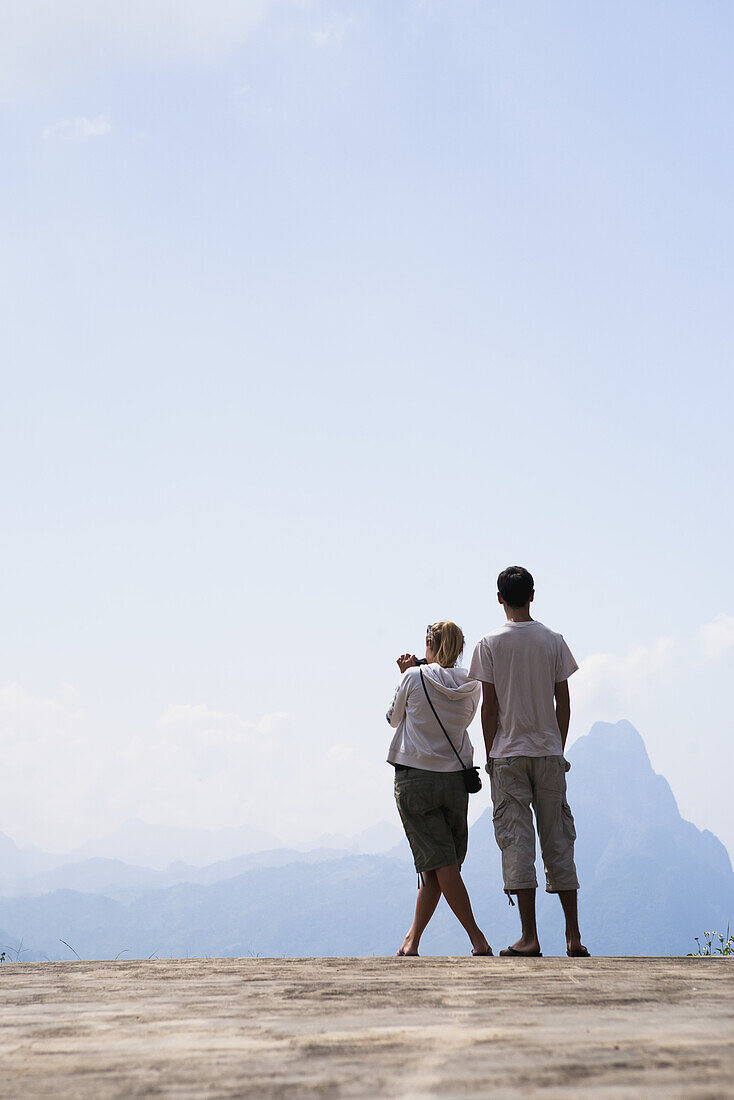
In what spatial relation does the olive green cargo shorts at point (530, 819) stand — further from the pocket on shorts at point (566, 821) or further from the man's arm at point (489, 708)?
the man's arm at point (489, 708)

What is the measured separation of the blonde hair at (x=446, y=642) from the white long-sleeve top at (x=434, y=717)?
0.08 m

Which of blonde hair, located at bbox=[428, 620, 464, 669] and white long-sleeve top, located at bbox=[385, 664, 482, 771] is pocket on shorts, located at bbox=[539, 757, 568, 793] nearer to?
white long-sleeve top, located at bbox=[385, 664, 482, 771]

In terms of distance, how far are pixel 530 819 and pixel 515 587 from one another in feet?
4.42

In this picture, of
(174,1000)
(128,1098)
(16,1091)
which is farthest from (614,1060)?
(174,1000)

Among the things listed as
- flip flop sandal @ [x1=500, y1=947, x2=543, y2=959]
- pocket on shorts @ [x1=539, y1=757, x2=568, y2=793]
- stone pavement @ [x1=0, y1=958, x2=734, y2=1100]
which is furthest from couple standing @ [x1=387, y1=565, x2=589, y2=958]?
stone pavement @ [x1=0, y1=958, x2=734, y2=1100]

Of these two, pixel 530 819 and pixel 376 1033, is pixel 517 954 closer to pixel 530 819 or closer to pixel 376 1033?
pixel 530 819

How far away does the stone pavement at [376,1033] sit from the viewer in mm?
1977

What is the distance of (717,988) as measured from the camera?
127 inches

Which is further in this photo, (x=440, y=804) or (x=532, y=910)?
(x=440, y=804)

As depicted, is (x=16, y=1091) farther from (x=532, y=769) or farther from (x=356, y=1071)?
(x=532, y=769)

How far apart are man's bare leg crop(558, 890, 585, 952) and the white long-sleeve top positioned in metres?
0.92

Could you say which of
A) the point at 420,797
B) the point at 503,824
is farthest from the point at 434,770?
the point at 503,824

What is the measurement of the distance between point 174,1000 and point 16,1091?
115 cm

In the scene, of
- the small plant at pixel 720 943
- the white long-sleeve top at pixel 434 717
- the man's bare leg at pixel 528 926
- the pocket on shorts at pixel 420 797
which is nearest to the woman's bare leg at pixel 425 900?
the pocket on shorts at pixel 420 797
